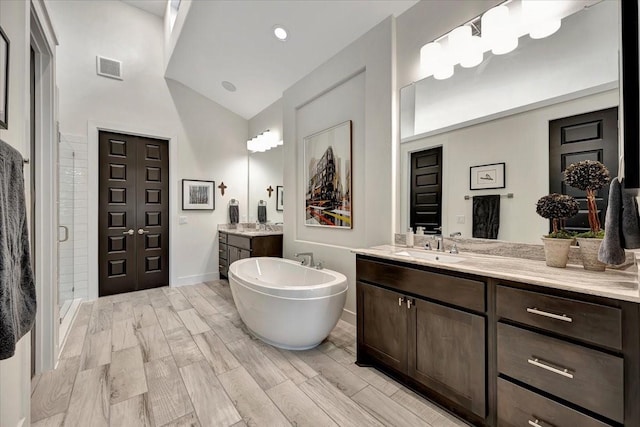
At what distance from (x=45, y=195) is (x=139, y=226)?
2216 millimetres

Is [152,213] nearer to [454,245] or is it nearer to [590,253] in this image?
[454,245]

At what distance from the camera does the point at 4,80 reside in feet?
3.94

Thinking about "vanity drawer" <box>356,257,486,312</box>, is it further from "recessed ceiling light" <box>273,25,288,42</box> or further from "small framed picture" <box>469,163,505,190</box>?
"recessed ceiling light" <box>273,25,288,42</box>

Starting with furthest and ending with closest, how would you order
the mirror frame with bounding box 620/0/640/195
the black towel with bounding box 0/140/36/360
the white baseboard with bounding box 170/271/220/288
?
1. the white baseboard with bounding box 170/271/220/288
2. the mirror frame with bounding box 620/0/640/195
3. the black towel with bounding box 0/140/36/360

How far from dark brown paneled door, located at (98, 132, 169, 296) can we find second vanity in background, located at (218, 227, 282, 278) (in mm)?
897

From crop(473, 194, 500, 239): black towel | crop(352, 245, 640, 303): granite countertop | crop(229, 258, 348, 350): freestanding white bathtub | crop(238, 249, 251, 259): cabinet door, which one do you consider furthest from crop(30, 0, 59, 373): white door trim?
crop(473, 194, 500, 239): black towel

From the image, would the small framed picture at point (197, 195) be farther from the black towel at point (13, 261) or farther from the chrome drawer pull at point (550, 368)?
→ the chrome drawer pull at point (550, 368)

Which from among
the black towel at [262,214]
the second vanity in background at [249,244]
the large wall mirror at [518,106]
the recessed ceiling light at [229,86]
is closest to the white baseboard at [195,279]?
the second vanity in background at [249,244]

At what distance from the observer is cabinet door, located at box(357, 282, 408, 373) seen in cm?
181

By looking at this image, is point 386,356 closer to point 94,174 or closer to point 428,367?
point 428,367

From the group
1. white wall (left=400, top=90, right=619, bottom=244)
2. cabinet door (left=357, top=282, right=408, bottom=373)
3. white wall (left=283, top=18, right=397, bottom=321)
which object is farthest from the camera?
white wall (left=283, top=18, right=397, bottom=321)

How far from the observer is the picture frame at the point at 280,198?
4.03m

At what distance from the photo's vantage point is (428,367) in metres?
1.66

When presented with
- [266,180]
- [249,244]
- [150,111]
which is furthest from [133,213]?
[266,180]
